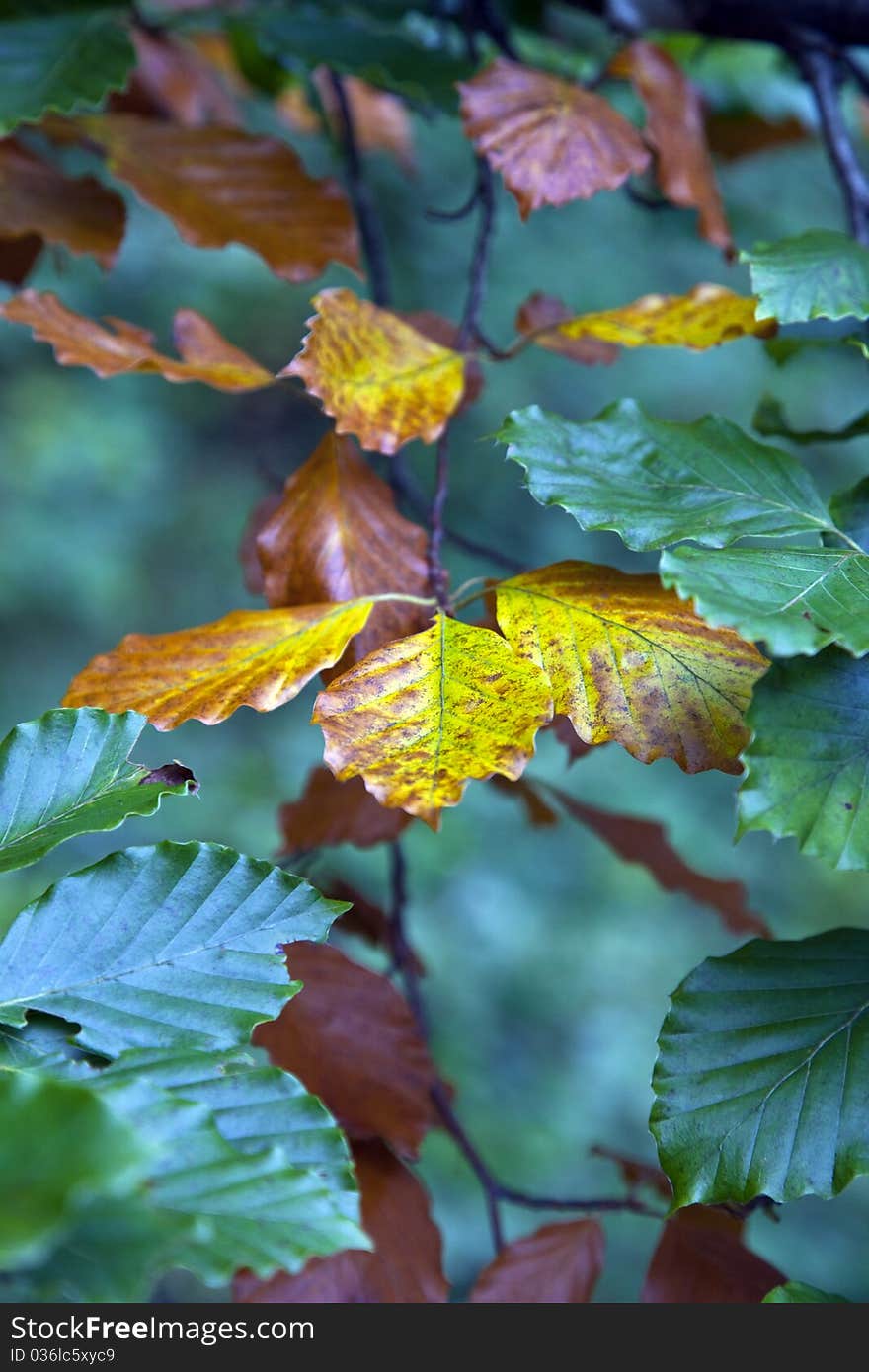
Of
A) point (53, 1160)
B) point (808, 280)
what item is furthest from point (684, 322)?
point (53, 1160)

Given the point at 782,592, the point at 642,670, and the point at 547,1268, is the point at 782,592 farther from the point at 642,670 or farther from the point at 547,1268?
the point at 547,1268

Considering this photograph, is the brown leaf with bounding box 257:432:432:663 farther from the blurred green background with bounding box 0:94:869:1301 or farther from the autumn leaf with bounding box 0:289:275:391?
the blurred green background with bounding box 0:94:869:1301

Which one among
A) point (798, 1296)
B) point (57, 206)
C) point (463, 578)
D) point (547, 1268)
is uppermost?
point (57, 206)

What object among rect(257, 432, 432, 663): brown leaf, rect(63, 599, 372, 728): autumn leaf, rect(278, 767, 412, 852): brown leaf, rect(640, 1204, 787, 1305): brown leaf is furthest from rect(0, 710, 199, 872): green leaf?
rect(640, 1204, 787, 1305): brown leaf

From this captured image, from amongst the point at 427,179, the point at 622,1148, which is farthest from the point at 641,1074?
the point at 427,179

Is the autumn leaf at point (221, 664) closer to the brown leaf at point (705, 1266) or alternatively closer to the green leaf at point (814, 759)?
the green leaf at point (814, 759)

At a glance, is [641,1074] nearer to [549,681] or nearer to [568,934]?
[568,934]
